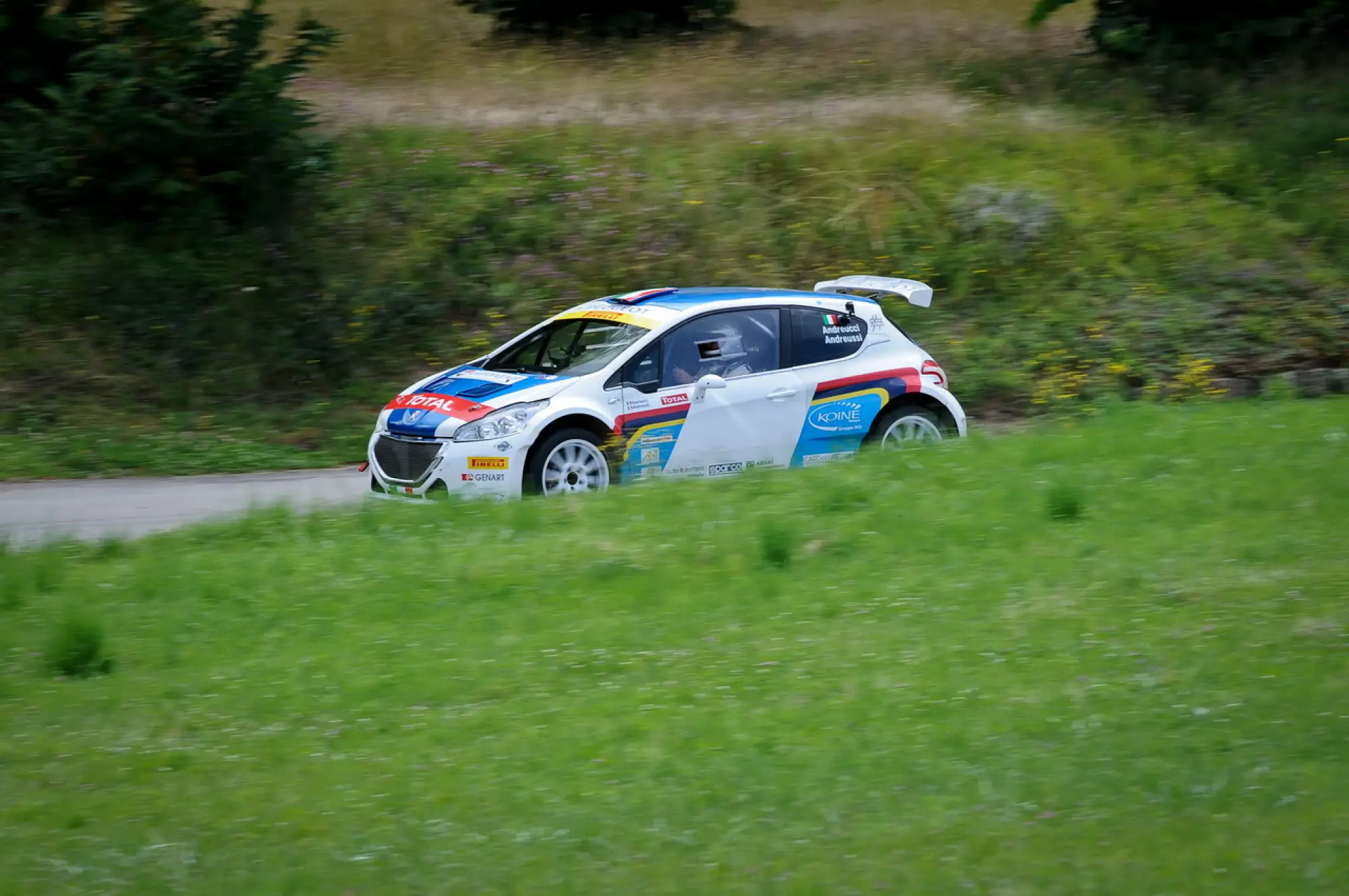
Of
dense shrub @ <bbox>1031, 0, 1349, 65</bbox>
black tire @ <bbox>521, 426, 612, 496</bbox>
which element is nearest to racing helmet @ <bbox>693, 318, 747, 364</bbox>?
black tire @ <bbox>521, 426, 612, 496</bbox>

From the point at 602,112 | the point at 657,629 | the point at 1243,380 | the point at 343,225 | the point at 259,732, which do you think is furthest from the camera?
the point at 602,112

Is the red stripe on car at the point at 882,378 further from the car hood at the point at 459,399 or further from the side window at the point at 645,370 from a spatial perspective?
the car hood at the point at 459,399

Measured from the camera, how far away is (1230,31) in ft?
70.5

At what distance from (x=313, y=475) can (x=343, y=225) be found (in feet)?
17.3

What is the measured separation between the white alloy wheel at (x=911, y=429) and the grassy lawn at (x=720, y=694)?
2.02 meters

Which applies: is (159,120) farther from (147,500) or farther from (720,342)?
(720,342)

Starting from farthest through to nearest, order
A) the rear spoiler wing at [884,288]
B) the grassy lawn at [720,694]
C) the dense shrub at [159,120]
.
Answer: the dense shrub at [159,120] < the rear spoiler wing at [884,288] < the grassy lawn at [720,694]

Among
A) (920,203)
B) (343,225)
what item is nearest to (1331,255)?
(920,203)

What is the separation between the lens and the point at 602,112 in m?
20.8

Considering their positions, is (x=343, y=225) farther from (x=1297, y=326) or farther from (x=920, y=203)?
(x=1297, y=326)

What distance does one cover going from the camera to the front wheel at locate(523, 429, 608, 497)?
9781 millimetres

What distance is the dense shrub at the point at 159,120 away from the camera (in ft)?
51.8

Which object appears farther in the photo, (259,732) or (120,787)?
(259,732)

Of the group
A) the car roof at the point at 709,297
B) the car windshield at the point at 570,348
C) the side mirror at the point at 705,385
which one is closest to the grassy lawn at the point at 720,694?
the side mirror at the point at 705,385
